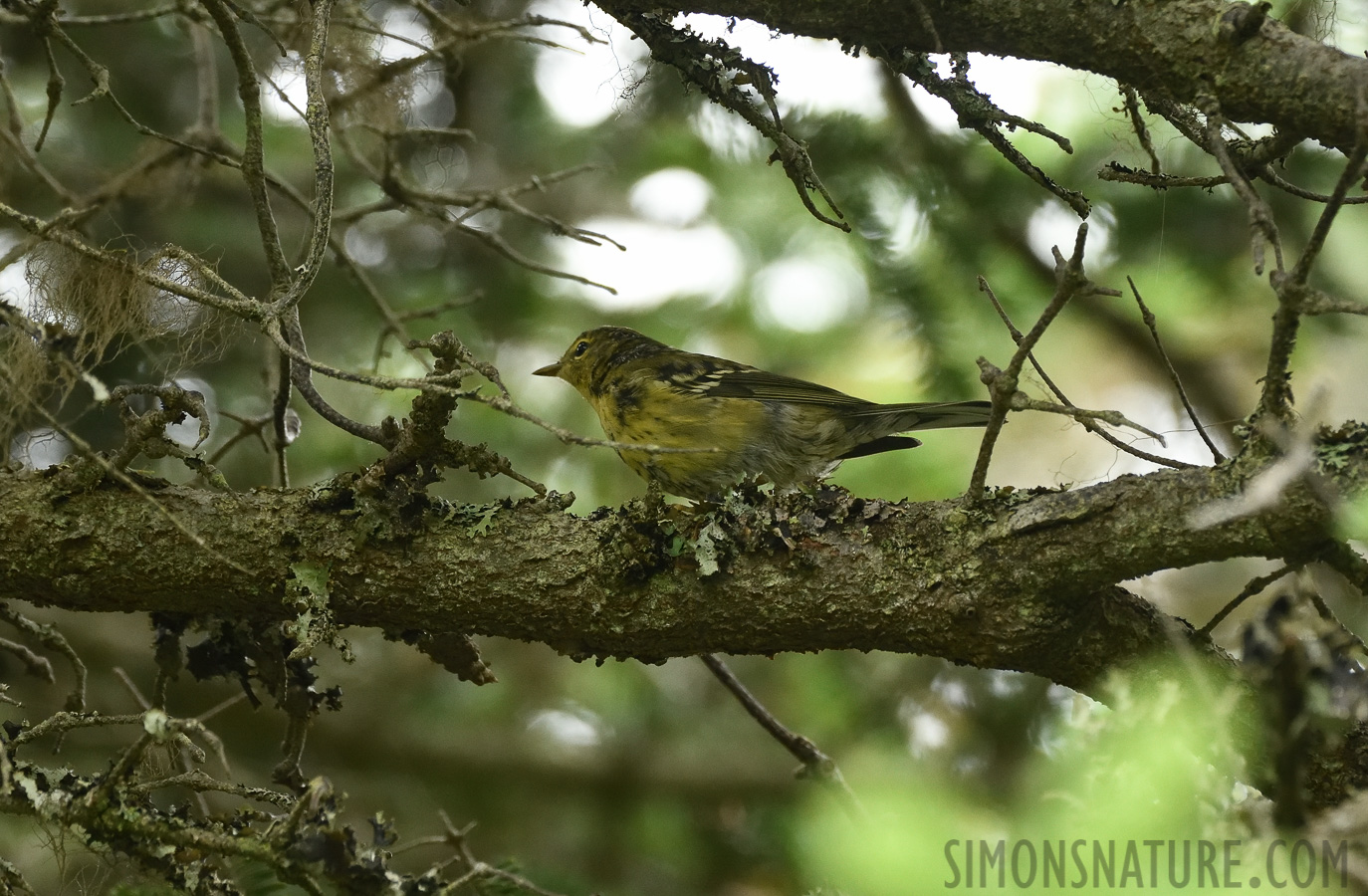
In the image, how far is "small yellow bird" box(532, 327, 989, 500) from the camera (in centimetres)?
482

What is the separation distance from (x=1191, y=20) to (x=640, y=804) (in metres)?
4.47

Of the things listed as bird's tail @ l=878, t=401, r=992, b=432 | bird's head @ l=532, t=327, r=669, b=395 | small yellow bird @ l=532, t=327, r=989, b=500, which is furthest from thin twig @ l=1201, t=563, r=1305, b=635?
bird's head @ l=532, t=327, r=669, b=395

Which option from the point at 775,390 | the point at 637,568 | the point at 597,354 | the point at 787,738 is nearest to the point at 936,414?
the point at 775,390

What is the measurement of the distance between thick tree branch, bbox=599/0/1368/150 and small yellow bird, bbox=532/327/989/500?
2073mm

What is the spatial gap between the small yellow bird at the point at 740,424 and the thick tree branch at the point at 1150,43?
81.6 inches

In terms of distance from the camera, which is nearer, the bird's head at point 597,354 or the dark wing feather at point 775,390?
the dark wing feather at point 775,390

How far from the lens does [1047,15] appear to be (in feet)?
8.73

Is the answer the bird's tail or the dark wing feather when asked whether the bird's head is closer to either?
the dark wing feather

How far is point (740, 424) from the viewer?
4996 millimetres

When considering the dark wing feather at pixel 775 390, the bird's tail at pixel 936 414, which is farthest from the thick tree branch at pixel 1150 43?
the dark wing feather at pixel 775 390

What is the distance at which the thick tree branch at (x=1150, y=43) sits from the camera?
8.07 ft

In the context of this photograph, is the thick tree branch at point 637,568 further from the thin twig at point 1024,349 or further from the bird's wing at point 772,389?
the bird's wing at point 772,389

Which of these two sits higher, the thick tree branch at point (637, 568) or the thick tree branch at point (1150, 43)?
the thick tree branch at point (1150, 43)

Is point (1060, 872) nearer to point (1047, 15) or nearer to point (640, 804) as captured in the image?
point (1047, 15)
